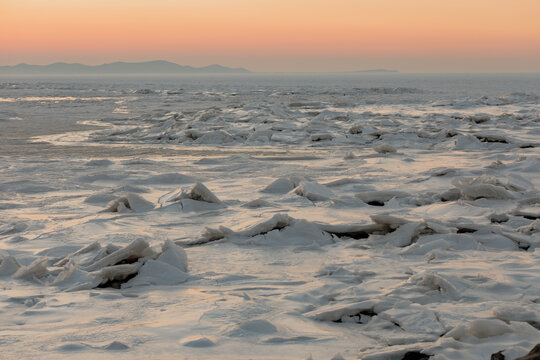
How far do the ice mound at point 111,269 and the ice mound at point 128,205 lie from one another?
4.95ft

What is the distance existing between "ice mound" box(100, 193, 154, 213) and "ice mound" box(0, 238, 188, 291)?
59.4 inches

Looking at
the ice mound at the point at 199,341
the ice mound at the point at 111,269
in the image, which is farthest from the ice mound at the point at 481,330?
the ice mound at the point at 111,269

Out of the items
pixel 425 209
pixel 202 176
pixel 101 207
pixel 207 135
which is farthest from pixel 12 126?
pixel 425 209

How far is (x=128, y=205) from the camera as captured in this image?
18.2 ft

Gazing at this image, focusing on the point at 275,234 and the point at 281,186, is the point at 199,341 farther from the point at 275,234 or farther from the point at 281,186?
the point at 281,186

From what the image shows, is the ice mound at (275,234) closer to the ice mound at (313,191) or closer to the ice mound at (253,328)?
the ice mound at (313,191)

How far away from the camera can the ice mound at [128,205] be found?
547 cm

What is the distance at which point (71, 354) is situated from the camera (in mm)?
2537

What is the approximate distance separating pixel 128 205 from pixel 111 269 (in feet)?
6.68

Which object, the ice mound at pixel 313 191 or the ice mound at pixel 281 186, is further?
the ice mound at pixel 281 186

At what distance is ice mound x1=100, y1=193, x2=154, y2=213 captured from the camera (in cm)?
547

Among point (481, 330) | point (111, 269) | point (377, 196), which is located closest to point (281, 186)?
point (377, 196)

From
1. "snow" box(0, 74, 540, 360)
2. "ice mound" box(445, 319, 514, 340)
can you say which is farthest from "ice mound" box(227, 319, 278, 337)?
"ice mound" box(445, 319, 514, 340)

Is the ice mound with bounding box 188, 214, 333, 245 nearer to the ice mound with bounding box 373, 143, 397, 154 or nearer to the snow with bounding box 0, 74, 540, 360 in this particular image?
the snow with bounding box 0, 74, 540, 360
